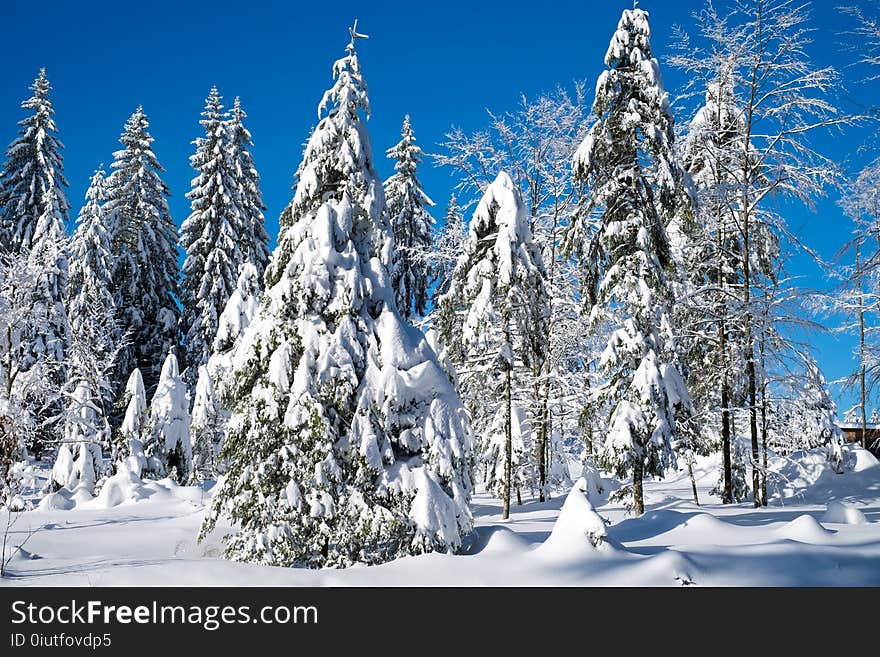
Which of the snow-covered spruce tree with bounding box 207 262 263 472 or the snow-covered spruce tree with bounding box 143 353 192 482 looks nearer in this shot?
the snow-covered spruce tree with bounding box 207 262 263 472

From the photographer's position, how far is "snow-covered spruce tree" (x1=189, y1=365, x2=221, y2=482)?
24.1 m

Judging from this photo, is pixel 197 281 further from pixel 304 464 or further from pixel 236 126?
pixel 304 464

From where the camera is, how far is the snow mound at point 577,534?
7.48m

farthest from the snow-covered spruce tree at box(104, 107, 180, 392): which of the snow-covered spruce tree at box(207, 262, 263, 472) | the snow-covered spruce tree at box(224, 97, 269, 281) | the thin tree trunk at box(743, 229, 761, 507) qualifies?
the thin tree trunk at box(743, 229, 761, 507)

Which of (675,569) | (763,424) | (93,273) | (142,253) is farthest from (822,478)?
(142,253)

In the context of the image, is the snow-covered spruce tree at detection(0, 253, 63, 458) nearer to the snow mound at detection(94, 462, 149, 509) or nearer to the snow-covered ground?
the snow mound at detection(94, 462, 149, 509)

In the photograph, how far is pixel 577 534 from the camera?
7.57 m

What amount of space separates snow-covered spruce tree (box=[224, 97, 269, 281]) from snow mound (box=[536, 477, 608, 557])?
100ft

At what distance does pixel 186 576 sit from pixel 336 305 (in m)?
4.34

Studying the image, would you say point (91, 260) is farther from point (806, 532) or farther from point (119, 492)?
point (806, 532)

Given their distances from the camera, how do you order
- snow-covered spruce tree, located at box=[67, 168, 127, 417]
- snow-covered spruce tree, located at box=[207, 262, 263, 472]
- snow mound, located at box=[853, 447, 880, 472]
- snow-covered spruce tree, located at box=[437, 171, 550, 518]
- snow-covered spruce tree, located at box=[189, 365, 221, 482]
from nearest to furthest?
snow-covered spruce tree, located at box=[437, 171, 550, 518]
snow mound, located at box=[853, 447, 880, 472]
snow-covered spruce tree, located at box=[207, 262, 263, 472]
snow-covered spruce tree, located at box=[189, 365, 221, 482]
snow-covered spruce tree, located at box=[67, 168, 127, 417]

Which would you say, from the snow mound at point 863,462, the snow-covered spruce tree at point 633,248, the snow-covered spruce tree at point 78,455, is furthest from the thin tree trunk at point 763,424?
the snow-covered spruce tree at point 78,455
